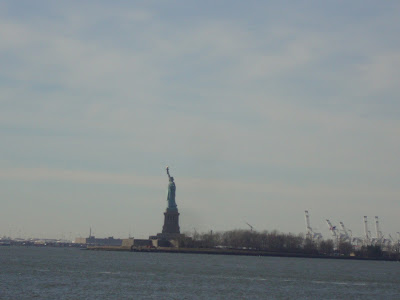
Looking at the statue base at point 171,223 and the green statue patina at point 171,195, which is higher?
the green statue patina at point 171,195

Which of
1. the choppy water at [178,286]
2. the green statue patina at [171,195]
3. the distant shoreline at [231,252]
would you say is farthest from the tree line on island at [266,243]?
the choppy water at [178,286]

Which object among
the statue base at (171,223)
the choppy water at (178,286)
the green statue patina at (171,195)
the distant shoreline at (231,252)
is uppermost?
the green statue patina at (171,195)

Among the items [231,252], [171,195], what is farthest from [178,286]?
[231,252]

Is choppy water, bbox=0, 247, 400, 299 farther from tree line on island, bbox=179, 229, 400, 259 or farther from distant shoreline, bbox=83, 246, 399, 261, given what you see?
tree line on island, bbox=179, 229, 400, 259

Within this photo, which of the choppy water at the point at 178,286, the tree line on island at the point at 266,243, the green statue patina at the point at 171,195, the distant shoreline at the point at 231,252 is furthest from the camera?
the tree line on island at the point at 266,243

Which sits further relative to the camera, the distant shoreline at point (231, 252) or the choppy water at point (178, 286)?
the distant shoreline at point (231, 252)

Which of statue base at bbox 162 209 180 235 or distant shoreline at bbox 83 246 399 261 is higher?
statue base at bbox 162 209 180 235

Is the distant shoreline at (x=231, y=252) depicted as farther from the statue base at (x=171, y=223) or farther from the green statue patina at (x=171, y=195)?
the green statue patina at (x=171, y=195)

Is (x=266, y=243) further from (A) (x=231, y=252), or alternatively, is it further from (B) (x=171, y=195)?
(B) (x=171, y=195)

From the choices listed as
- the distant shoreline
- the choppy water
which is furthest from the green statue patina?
the choppy water

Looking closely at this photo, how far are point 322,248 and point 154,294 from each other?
130402mm

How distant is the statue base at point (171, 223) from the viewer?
Answer: 151625 mm

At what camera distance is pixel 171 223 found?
15288cm

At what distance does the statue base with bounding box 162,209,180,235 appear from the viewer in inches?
5969
